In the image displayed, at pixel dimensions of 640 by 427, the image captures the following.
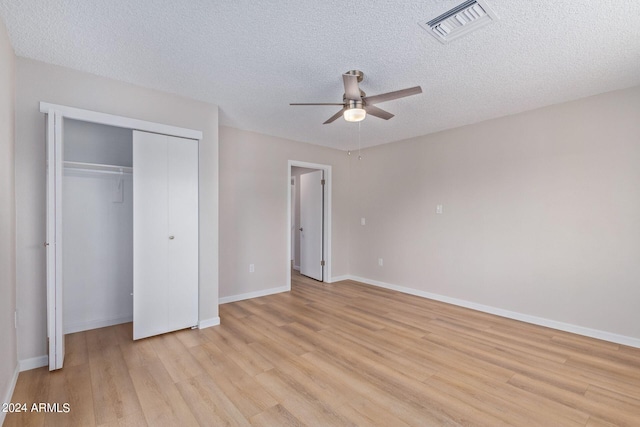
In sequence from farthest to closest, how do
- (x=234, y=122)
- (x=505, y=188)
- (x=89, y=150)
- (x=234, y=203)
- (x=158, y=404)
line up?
1. (x=234, y=203)
2. (x=234, y=122)
3. (x=505, y=188)
4. (x=89, y=150)
5. (x=158, y=404)

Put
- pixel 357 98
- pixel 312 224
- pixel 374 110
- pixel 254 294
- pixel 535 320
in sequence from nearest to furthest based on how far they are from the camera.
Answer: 1. pixel 357 98
2. pixel 374 110
3. pixel 535 320
4. pixel 254 294
5. pixel 312 224

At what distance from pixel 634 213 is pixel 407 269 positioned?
2681 millimetres

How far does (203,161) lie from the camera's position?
328 cm

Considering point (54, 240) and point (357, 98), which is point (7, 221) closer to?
point (54, 240)

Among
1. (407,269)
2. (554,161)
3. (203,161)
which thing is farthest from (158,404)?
(554,161)

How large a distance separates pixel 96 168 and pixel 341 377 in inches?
126

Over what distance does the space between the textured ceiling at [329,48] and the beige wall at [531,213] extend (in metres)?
0.49

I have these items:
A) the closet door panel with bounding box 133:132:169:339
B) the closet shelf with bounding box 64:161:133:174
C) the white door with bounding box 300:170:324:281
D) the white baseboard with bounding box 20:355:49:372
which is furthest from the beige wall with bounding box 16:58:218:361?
the white door with bounding box 300:170:324:281

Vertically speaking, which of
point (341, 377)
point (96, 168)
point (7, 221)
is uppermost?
point (96, 168)

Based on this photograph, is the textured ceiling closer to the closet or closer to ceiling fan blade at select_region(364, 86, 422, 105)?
ceiling fan blade at select_region(364, 86, 422, 105)

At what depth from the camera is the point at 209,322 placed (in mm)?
3311

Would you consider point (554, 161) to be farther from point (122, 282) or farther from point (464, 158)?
point (122, 282)

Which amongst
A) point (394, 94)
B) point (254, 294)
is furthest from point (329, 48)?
point (254, 294)

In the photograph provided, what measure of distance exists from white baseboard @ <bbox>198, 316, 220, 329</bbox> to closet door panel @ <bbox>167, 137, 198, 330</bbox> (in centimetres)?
7
